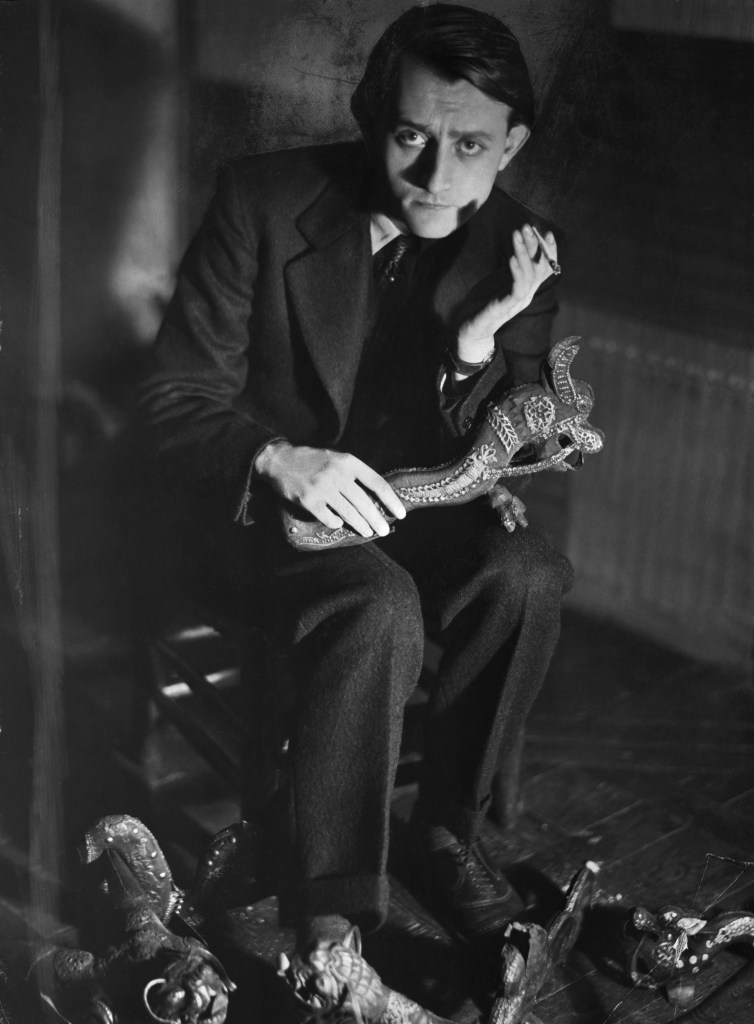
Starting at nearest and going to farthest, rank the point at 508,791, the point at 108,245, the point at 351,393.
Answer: the point at 108,245
the point at 351,393
the point at 508,791

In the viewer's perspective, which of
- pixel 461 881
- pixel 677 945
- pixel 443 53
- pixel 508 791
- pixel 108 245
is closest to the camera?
pixel 443 53

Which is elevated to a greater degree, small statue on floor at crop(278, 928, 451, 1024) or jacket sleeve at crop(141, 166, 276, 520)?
jacket sleeve at crop(141, 166, 276, 520)

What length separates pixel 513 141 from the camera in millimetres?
1693

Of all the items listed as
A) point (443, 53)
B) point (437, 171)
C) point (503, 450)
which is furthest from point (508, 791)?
point (443, 53)

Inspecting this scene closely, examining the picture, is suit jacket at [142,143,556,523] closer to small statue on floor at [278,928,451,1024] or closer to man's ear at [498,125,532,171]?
man's ear at [498,125,532,171]

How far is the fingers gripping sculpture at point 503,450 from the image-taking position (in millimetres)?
1707

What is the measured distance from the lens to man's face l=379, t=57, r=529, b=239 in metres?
1.58

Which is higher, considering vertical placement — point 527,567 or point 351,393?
point 351,393

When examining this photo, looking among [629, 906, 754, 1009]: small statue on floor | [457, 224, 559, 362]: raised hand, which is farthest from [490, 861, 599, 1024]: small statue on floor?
[457, 224, 559, 362]: raised hand

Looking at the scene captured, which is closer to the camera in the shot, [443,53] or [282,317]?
[443,53]

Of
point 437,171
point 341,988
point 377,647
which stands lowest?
point 341,988

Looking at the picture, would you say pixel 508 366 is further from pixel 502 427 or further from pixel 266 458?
pixel 266 458

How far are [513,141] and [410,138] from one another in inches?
6.6

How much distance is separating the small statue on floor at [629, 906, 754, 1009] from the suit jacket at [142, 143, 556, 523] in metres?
0.89
